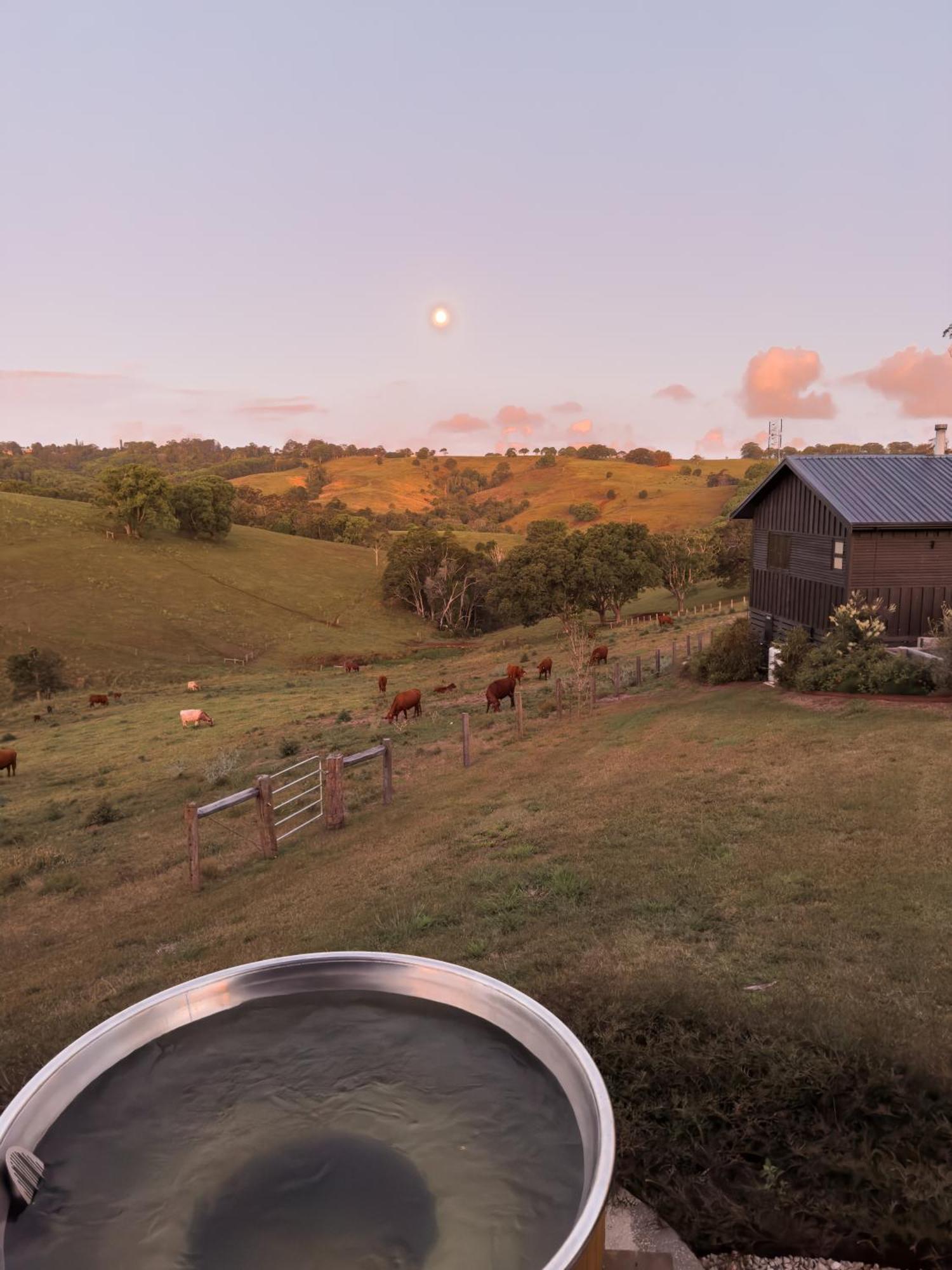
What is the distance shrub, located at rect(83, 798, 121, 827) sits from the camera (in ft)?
53.7

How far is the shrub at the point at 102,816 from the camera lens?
16.4 meters

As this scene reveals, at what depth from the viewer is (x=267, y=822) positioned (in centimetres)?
1218

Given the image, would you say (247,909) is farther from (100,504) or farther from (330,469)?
(330,469)

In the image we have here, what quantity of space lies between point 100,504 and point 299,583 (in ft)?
74.7

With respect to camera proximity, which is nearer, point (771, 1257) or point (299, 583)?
point (771, 1257)

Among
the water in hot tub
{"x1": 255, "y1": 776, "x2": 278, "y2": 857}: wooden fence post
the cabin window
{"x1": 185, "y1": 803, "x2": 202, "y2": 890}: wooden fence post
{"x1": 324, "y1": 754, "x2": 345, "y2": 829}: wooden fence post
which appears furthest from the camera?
the cabin window

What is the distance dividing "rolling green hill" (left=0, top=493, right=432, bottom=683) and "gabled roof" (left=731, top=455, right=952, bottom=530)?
3845 cm

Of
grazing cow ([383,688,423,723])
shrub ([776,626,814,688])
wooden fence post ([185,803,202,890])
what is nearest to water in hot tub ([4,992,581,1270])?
wooden fence post ([185,803,202,890])

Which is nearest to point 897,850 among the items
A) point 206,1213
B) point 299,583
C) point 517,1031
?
point 517,1031

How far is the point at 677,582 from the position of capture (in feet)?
202

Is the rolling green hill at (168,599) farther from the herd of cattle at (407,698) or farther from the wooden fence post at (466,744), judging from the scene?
the wooden fence post at (466,744)

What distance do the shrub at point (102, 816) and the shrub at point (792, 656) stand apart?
1866 cm

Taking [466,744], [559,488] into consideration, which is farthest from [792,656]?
[559,488]

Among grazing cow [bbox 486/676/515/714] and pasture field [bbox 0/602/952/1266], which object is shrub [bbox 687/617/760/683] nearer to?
pasture field [bbox 0/602/952/1266]
